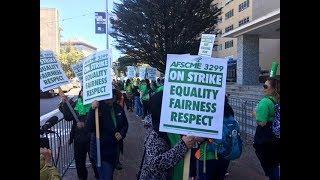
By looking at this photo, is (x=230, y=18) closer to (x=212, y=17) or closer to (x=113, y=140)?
(x=212, y=17)

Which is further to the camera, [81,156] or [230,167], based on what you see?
[230,167]

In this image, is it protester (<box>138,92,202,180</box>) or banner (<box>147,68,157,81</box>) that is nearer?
protester (<box>138,92,202,180</box>)

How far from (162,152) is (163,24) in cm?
2827

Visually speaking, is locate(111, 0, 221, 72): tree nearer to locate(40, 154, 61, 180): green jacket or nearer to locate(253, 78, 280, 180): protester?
locate(253, 78, 280, 180): protester

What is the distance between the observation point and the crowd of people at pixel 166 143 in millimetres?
3760

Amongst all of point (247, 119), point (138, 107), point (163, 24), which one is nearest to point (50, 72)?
point (247, 119)

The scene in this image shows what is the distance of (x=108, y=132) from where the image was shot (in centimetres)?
643

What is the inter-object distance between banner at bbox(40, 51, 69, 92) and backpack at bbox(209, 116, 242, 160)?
2698 mm

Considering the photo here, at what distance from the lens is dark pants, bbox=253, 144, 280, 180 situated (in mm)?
5676

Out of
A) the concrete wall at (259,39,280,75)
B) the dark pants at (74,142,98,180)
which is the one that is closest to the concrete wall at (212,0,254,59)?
the concrete wall at (259,39,280,75)

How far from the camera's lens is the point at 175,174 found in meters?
3.88

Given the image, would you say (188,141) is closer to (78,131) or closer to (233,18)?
(78,131)
